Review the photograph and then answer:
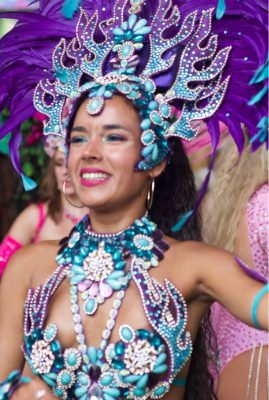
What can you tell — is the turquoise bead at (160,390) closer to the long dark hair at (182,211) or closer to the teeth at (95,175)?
the long dark hair at (182,211)

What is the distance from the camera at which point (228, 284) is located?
303 centimetres

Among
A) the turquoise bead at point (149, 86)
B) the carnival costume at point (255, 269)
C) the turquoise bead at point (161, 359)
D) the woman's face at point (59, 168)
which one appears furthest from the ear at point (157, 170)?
the woman's face at point (59, 168)

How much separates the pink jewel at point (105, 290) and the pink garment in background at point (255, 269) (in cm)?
112

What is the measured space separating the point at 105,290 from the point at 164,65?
29.4 inches

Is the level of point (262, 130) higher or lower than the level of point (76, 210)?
higher

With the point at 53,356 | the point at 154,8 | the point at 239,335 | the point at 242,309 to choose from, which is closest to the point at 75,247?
the point at 53,356

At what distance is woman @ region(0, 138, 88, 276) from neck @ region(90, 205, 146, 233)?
Answer: 6.37ft

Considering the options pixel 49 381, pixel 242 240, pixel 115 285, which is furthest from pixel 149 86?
pixel 242 240

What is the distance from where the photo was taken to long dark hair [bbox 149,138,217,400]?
138 inches

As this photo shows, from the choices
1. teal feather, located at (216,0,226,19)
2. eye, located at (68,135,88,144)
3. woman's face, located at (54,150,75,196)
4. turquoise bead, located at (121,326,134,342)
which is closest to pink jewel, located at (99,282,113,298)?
turquoise bead, located at (121,326,134,342)

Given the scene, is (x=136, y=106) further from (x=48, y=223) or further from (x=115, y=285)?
(x=48, y=223)

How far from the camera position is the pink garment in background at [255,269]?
13.8 feet

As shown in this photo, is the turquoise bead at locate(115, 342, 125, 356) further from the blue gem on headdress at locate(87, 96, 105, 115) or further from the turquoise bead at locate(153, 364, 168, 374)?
the blue gem on headdress at locate(87, 96, 105, 115)

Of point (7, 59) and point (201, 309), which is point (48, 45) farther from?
point (201, 309)
